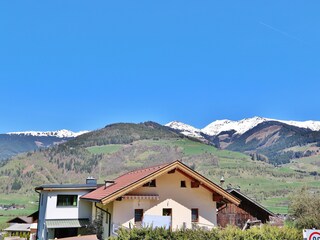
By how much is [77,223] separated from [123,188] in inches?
375

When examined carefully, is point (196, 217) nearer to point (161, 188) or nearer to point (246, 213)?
point (161, 188)

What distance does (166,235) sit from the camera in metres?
18.0

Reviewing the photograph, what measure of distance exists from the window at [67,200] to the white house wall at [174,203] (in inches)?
359

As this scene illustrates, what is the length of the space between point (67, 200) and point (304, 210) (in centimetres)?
2680

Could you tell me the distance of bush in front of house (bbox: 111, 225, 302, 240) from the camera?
17.0 metres

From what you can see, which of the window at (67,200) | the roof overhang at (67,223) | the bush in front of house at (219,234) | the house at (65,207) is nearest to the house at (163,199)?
the roof overhang at (67,223)

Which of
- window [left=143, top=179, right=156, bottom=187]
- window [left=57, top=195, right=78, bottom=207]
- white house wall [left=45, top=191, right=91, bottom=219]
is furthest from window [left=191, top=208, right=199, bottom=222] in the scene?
window [left=57, top=195, right=78, bottom=207]

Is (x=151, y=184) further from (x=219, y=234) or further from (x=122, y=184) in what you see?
(x=219, y=234)

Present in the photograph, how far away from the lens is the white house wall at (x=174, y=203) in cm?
2481

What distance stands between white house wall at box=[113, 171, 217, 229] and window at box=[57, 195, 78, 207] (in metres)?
9.12

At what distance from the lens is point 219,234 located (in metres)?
17.5

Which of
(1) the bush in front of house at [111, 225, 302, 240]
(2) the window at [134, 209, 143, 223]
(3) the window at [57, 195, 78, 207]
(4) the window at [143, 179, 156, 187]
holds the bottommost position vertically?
(1) the bush in front of house at [111, 225, 302, 240]

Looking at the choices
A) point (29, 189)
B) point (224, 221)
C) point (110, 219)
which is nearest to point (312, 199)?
point (224, 221)

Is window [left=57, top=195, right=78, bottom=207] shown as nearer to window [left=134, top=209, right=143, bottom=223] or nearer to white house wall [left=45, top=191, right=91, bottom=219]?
white house wall [left=45, top=191, right=91, bottom=219]
